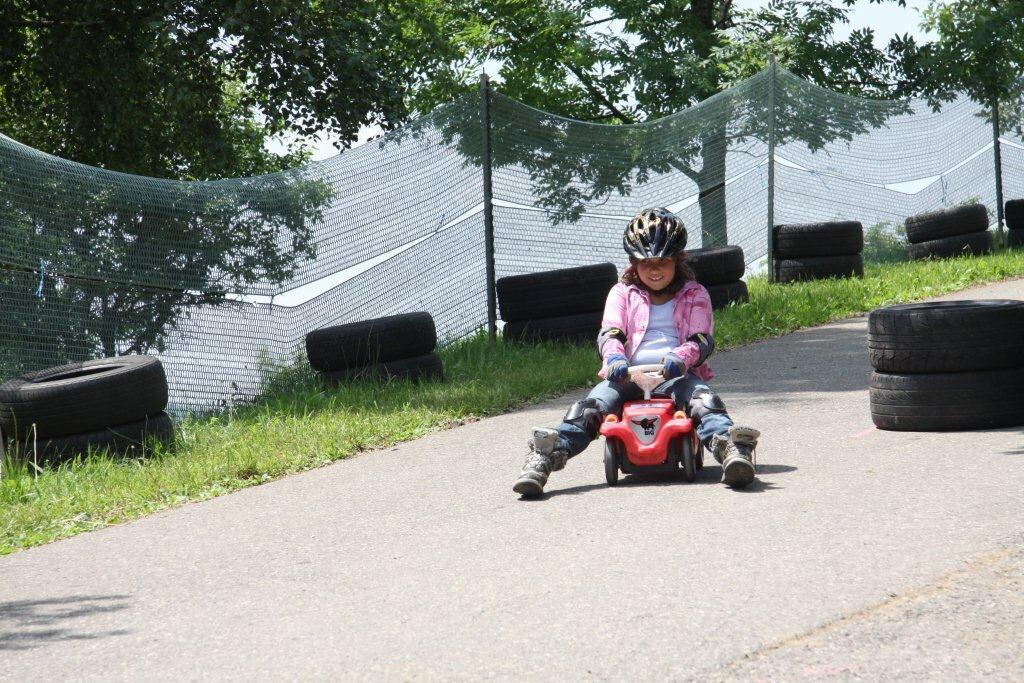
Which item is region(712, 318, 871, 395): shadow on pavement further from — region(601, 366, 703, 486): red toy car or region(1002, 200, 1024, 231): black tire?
region(1002, 200, 1024, 231): black tire

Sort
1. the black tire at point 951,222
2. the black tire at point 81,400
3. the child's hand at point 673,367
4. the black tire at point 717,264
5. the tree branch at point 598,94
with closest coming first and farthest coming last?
1. the child's hand at point 673,367
2. the black tire at point 81,400
3. the black tire at point 717,264
4. the black tire at point 951,222
5. the tree branch at point 598,94

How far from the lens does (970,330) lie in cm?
728

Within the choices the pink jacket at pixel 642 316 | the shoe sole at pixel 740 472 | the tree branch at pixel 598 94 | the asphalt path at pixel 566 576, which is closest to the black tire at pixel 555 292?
the asphalt path at pixel 566 576

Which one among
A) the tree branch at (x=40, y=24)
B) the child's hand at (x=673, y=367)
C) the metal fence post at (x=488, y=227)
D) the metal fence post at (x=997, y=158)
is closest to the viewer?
the child's hand at (x=673, y=367)

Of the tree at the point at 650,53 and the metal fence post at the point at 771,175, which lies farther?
the tree at the point at 650,53

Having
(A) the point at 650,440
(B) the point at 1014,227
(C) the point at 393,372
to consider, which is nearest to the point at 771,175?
(B) the point at 1014,227

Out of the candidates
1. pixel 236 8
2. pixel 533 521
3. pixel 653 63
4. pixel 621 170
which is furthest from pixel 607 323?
pixel 653 63

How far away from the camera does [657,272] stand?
7156mm

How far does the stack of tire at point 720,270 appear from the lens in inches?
531

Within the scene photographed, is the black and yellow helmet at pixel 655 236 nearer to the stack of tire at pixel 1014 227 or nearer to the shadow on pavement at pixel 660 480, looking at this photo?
the shadow on pavement at pixel 660 480

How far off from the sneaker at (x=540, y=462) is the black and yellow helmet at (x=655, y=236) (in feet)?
3.68

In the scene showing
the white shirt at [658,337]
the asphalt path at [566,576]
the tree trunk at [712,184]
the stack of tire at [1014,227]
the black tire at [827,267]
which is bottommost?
the asphalt path at [566,576]

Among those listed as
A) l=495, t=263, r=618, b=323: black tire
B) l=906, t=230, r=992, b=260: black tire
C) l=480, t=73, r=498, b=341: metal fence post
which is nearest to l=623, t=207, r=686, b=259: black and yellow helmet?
l=495, t=263, r=618, b=323: black tire

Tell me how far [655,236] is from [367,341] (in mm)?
3878
